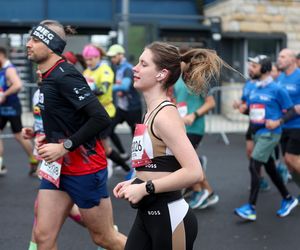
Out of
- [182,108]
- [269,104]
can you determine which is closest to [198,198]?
[182,108]

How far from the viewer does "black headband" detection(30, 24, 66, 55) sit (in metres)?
3.96

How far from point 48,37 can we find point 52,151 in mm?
774

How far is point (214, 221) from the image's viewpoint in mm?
6176

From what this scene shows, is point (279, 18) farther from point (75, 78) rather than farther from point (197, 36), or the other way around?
point (75, 78)

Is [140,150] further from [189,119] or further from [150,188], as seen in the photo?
[189,119]

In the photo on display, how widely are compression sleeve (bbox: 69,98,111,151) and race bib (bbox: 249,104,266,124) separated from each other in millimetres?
2864

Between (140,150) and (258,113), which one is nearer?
(140,150)

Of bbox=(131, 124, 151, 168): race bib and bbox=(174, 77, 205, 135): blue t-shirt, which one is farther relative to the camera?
bbox=(174, 77, 205, 135): blue t-shirt

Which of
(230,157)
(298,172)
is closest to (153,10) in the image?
(230,157)

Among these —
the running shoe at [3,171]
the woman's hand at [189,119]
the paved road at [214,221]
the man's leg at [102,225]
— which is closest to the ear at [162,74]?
the man's leg at [102,225]

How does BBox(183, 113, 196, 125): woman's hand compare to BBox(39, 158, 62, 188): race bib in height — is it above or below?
below

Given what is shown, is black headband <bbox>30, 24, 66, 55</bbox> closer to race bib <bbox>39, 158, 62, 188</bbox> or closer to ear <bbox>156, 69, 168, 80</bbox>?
race bib <bbox>39, 158, 62, 188</bbox>

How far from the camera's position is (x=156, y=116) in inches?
121

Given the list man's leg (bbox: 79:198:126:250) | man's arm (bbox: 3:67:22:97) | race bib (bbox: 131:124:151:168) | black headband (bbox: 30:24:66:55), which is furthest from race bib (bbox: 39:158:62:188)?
man's arm (bbox: 3:67:22:97)
